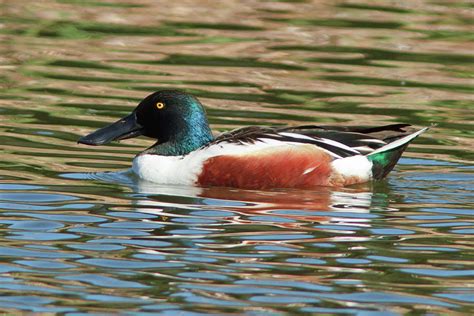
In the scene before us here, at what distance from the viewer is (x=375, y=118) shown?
495 inches

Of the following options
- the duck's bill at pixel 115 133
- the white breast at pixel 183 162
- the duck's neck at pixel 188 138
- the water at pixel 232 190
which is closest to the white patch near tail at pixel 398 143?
the water at pixel 232 190

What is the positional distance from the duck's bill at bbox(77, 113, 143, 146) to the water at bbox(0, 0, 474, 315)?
21cm

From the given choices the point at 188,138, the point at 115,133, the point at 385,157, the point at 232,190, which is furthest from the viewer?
the point at 115,133

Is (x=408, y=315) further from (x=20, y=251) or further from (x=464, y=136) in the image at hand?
(x=464, y=136)

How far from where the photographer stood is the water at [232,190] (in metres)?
7.32

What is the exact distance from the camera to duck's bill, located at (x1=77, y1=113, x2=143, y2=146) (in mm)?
10820

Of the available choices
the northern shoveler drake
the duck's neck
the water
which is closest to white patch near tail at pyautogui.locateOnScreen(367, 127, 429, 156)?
the northern shoveler drake

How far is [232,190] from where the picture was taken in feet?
33.4

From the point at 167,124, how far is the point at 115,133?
0.40 meters

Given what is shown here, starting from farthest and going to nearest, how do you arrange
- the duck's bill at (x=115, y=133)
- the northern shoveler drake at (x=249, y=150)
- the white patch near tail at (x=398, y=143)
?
the duck's bill at (x=115, y=133) < the white patch near tail at (x=398, y=143) < the northern shoveler drake at (x=249, y=150)

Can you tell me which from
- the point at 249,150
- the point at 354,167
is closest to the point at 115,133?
the point at 249,150

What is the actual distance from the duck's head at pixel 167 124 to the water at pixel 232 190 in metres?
0.27

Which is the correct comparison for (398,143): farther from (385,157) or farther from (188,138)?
(188,138)

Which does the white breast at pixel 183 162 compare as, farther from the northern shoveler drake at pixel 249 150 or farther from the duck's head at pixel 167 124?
the duck's head at pixel 167 124
